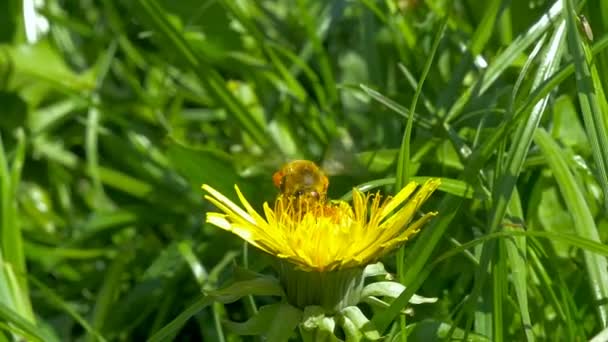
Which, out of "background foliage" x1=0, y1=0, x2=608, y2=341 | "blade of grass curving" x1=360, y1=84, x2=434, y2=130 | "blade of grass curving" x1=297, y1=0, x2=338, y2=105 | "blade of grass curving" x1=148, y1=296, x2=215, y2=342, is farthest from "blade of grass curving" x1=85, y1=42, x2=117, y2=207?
"blade of grass curving" x1=148, y1=296, x2=215, y2=342

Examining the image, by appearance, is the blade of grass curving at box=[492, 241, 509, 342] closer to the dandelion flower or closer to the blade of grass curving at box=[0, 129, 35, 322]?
the dandelion flower

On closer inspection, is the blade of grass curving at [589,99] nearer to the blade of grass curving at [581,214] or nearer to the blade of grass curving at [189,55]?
the blade of grass curving at [581,214]

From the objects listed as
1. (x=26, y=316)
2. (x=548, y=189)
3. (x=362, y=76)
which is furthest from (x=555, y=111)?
(x=26, y=316)

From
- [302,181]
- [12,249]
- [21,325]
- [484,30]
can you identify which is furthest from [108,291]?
[484,30]

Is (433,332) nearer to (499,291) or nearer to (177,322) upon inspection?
(499,291)

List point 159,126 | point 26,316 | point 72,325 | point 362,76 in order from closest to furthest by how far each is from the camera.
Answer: point 26,316
point 72,325
point 362,76
point 159,126

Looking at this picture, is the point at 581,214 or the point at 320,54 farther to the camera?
the point at 320,54

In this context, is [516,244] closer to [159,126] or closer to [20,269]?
[20,269]
